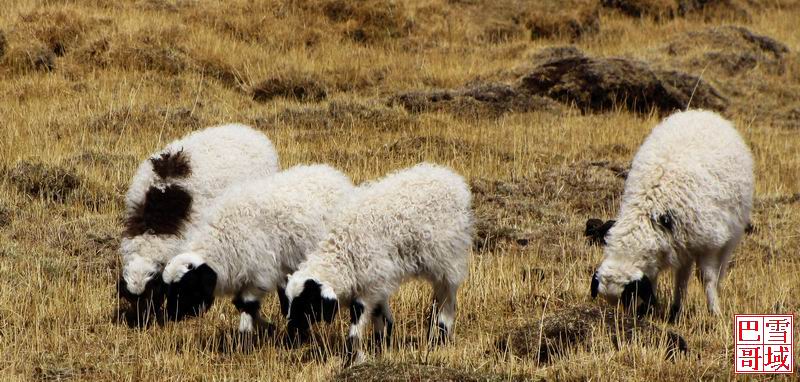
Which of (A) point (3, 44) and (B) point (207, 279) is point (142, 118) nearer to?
(A) point (3, 44)

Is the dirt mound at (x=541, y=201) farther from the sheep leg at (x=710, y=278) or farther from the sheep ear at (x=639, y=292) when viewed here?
the sheep ear at (x=639, y=292)

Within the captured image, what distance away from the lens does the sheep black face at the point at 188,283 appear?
27.3 feet

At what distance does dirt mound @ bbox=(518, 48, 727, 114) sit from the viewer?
1836cm

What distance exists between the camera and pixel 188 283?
8320 mm

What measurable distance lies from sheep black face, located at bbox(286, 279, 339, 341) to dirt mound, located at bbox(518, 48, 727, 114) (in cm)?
1136

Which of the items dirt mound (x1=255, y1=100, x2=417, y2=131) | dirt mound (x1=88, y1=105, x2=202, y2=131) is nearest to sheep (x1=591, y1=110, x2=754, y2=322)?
dirt mound (x1=255, y1=100, x2=417, y2=131)

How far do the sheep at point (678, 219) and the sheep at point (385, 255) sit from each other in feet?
4.32

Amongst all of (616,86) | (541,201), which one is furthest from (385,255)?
(616,86)

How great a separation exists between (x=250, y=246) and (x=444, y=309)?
5.33 ft

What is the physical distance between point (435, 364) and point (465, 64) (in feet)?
44.9

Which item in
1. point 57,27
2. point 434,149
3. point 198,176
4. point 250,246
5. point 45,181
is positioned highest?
point 57,27

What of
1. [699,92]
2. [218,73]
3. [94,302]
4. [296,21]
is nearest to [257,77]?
[218,73]

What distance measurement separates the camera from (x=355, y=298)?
7.98 metres

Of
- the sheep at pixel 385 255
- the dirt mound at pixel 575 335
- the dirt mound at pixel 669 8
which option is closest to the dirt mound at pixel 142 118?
the sheep at pixel 385 255
